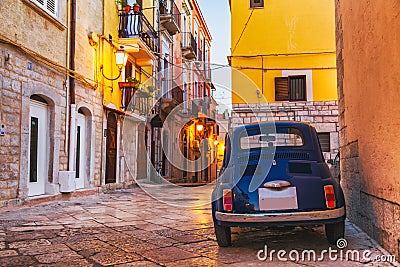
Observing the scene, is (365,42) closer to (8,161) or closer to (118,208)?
(118,208)

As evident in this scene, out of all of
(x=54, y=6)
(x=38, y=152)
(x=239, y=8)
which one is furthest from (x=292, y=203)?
(x=239, y=8)

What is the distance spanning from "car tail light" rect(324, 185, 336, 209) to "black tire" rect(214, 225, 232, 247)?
3.37 feet

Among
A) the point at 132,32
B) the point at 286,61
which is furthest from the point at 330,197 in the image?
the point at 286,61

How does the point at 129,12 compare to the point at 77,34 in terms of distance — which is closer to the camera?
the point at 77,34

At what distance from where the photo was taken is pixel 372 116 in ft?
14.4

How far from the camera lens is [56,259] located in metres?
3.73

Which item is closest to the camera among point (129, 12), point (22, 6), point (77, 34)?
point (22, 6)

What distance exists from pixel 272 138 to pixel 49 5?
6453 millimetres

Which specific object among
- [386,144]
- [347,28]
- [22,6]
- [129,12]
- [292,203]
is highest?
[129,12]

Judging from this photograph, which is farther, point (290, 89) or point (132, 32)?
point (290, 89)

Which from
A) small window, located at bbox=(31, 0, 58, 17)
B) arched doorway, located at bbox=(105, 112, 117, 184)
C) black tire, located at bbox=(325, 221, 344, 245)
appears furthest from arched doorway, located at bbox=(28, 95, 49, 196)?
black tire, located at bbox=(325, 221, 344, 245)

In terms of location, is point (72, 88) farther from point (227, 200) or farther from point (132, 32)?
point (227, 200)

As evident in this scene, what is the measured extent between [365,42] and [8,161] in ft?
19.9

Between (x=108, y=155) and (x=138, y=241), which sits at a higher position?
(x=108, y=155)
